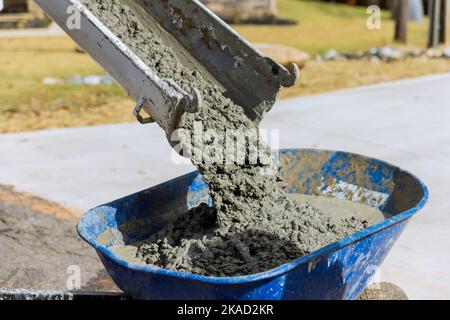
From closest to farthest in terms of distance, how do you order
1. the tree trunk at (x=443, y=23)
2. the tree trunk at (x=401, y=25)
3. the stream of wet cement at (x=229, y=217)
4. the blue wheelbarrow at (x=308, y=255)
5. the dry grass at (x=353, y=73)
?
the blue wheelbarrow at (x=308, y=255)
the stream of wet cement at (x=229, y=217)
the dry grass at (x=353, y=73)
the tree trunk at (x=443, y=23)
the tree trunk at (x=401, y=25)

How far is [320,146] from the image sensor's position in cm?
807

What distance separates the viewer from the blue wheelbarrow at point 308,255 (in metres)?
3.44

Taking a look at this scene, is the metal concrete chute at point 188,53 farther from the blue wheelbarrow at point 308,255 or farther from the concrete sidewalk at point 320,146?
the concrete sidewalk at point 320,146

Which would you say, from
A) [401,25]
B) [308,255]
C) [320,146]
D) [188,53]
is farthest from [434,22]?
[308,255]

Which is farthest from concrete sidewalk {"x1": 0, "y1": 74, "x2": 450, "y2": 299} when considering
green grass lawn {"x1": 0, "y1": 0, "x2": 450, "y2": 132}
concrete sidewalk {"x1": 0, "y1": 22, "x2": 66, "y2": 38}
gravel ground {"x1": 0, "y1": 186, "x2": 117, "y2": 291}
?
concrete sidewalk {"x1": 0, "y1": 22, "x2": 66, "y2": 38}

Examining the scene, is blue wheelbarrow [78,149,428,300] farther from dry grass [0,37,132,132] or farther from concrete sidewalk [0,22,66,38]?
concrete sidewalk [0,22,66,38]

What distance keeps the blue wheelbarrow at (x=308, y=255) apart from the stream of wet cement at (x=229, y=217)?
190 millimetres

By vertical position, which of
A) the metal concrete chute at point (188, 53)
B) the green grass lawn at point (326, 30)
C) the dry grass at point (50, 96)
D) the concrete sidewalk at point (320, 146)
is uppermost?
the metal concrete chute at point (188, 53)

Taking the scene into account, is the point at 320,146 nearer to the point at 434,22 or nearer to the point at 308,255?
the point at 308,255

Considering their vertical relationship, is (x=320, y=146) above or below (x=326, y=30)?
above

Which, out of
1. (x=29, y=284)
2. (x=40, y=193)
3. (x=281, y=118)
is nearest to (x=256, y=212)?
(x=29, y=284)

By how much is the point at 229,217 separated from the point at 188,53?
145 cm

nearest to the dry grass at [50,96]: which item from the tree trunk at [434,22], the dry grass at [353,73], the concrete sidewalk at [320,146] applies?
the concrete sidewalk at [320,146]
